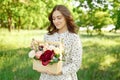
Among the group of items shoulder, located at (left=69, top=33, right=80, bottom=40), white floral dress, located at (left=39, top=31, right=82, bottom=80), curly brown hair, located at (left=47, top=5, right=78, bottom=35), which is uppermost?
curly brown hair, located at (left=47, top=5, right=78, bottom=35)

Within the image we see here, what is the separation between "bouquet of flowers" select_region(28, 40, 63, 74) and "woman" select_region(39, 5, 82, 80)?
0.10m

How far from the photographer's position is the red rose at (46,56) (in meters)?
3.48

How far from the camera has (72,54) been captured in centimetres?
363

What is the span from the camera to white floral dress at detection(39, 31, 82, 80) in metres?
3.60

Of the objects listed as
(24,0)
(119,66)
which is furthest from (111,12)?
(24,0)

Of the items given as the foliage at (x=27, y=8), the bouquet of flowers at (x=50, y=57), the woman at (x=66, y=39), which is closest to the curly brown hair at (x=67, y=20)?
the woman at (x=66, y=39)

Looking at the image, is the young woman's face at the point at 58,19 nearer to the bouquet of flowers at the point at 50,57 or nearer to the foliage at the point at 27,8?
the bouquet of flowers at the point at 50,57

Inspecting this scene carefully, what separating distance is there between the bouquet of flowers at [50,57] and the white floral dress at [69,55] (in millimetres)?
137

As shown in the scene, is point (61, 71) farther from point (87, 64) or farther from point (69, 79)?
point (87, 64)

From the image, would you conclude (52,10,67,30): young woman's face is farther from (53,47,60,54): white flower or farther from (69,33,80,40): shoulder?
(53,47,60,54): white flower

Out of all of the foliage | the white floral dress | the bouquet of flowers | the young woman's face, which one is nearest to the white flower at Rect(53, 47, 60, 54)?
the bouquet of flowers

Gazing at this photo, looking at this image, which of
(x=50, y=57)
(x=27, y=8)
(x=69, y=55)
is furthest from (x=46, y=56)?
(x=27, y=8)

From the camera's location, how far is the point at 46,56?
11.4ft

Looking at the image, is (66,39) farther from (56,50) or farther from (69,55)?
(56,50)
